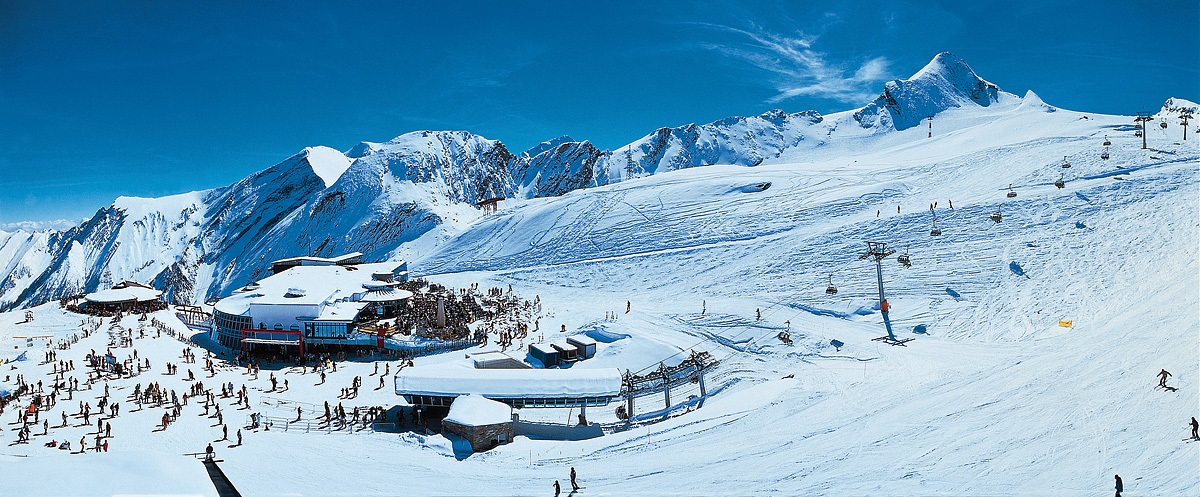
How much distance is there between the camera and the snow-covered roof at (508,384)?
2803 cm

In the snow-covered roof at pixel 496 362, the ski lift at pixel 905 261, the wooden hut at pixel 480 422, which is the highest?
the ski lift at pixel 905 261

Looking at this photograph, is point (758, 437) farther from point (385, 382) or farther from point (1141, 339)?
point (385, 382)

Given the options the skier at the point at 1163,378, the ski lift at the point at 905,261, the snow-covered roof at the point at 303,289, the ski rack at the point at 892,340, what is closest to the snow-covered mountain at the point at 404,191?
the snow-covered roof at the point at 303,289

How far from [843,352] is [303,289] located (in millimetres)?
36886

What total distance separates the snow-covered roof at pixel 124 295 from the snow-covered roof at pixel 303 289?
1102 centimetres

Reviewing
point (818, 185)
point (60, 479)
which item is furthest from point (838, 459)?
point (818, 185)

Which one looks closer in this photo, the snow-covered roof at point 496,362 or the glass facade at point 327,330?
the snow-covered roof at point 496,362

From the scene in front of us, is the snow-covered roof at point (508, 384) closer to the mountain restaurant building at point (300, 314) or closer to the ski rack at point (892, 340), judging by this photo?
the mountain restaurant building at point (300, 314)

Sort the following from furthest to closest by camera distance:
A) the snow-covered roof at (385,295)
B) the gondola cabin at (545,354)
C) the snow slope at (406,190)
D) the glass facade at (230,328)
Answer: the snow slope at (406,190), the snow-covered roof at (385,295), the glass facade at (230,328), the gondola cabin at (545,354)

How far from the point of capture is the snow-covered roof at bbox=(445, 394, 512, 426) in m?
24.1

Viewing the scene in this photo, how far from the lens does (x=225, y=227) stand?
200m

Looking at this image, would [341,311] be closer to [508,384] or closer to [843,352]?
[508,384]

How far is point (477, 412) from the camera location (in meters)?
24.6

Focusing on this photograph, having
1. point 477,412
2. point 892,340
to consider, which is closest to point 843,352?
point 892,340
